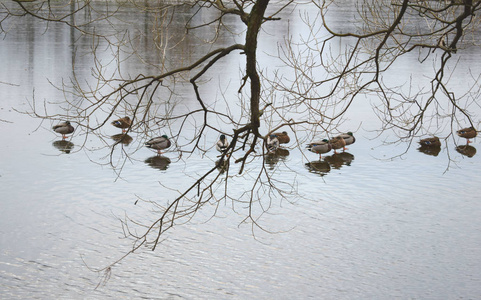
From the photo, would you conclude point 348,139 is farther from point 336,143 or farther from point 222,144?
point 222,144

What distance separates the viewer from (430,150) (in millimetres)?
14383

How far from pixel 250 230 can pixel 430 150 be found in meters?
5.98

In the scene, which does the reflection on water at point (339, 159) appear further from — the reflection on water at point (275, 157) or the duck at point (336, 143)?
the reflection on water at point (275, 157)

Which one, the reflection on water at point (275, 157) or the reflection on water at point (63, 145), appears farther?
the reflection on water at point (63, 145)

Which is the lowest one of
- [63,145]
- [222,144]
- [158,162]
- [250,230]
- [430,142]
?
[63,145]

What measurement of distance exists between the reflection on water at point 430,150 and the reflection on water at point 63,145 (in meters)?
7.21

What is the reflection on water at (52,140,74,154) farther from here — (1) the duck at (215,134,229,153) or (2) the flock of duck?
(1) the duck at (215,134,229,153)

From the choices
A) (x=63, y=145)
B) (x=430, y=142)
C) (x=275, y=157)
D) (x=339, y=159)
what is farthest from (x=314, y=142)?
(x=63, y=145)

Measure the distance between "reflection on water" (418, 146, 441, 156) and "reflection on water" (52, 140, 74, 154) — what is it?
284 inches

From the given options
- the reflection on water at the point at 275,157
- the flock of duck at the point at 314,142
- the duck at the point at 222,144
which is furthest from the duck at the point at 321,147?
the duck at the point at 222,144

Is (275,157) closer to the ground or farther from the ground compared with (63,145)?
farther from the ground

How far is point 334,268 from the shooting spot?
8.70 meters

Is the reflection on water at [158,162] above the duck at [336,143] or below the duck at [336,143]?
below

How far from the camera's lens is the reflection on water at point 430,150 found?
558 inches
